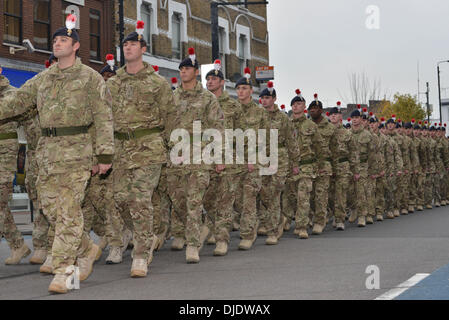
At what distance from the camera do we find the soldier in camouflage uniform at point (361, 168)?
15.1 m

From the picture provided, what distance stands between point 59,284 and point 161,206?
3.92 metres

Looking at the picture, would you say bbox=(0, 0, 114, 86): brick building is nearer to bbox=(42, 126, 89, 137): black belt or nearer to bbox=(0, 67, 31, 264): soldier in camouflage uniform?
bbox=(0, 67, 31, 264): soldier in camouflage uniform

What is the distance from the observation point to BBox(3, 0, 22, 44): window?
21.0m

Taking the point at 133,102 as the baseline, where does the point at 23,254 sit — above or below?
below

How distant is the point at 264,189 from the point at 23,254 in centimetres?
380

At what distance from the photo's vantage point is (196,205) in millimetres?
8828

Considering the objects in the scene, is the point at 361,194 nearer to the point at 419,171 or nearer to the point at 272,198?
the point at 272,198

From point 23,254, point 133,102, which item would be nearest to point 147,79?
point 133,102

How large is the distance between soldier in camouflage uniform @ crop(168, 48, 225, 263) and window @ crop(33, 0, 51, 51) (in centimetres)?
1377

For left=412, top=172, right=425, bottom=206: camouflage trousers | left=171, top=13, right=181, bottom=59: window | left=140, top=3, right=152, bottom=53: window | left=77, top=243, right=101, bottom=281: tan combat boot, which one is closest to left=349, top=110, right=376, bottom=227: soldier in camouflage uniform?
left=412, top=172, right=425, bottom=206: camouflage trousers

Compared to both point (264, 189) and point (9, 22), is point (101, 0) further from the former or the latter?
point (264, 189)

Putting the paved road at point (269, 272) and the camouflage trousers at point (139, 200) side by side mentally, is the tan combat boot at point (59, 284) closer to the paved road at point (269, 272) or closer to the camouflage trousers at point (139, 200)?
the paved road at point (269, 272)

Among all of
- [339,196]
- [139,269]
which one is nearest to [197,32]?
[339,196]
